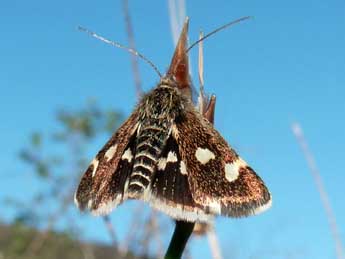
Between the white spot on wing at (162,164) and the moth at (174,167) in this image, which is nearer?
the moth at (174,167)

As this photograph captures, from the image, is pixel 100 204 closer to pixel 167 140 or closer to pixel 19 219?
pixel 167 140

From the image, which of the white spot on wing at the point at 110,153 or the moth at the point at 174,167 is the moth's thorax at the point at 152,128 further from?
the white spot on wing at the point at 110,153

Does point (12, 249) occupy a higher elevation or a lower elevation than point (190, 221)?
higher

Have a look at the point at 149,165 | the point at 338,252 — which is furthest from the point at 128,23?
the point at 149,165

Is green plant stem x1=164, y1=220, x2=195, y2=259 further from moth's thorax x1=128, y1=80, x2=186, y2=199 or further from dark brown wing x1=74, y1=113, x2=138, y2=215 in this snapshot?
dark brown wing x1=74, y1=113, x2=138, y2=215

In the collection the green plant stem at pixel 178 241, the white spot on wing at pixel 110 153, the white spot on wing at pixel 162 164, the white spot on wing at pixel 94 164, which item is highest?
the white spot on wing at pixel 110 153

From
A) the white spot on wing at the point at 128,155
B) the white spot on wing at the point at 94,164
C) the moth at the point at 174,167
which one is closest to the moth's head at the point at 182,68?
the moth at the point at 174,167
